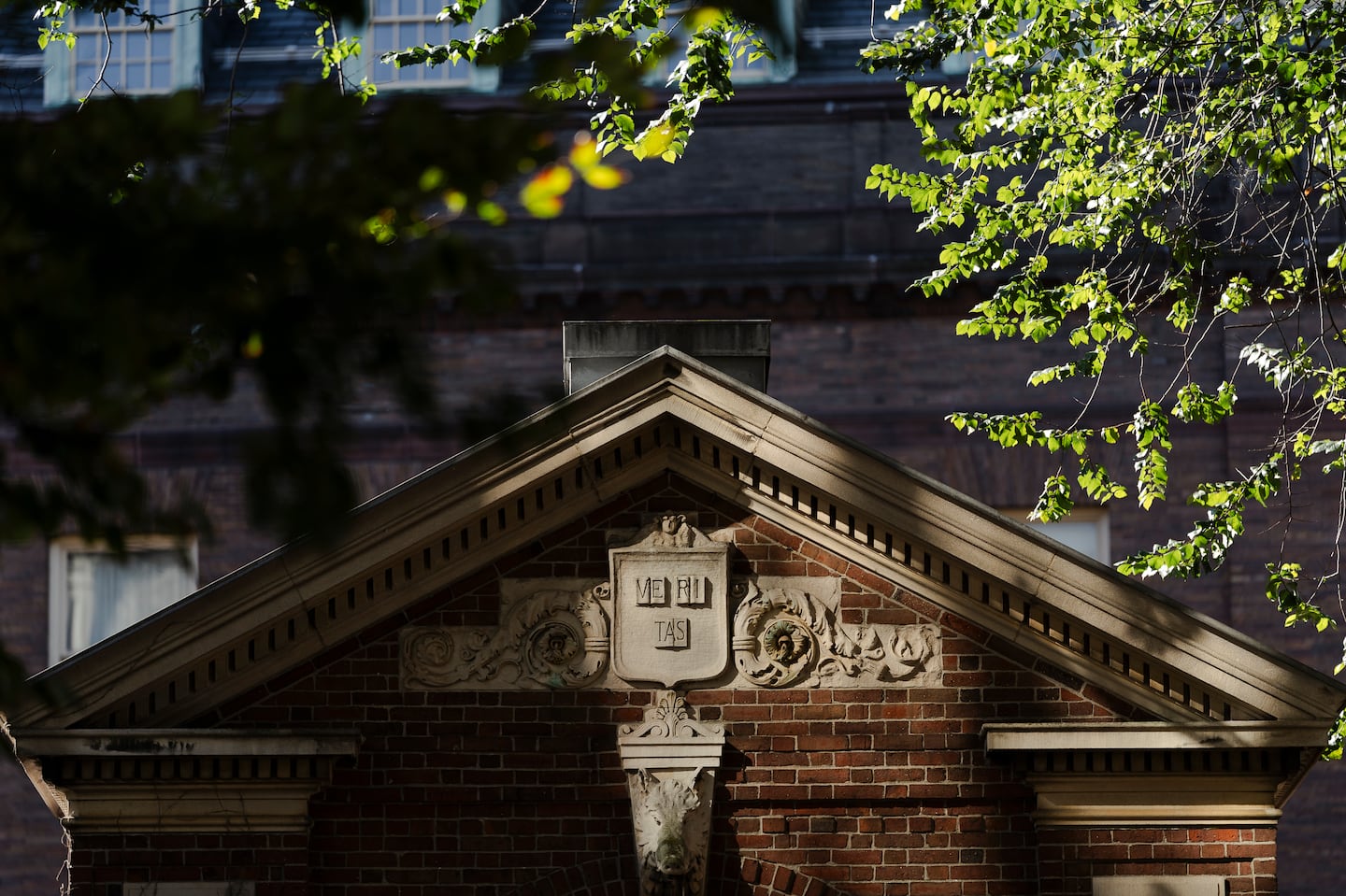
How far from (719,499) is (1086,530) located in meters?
9.78

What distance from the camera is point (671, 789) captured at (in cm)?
960

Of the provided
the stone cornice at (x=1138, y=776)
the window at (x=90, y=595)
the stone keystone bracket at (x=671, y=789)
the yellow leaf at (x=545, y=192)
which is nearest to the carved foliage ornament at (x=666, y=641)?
the stone keystone bracket at (x=671, y=789)

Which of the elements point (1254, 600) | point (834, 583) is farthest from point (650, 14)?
point (1254, 600)

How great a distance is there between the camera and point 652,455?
32.8 feet

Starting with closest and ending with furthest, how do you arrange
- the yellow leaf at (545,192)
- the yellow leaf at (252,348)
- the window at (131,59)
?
the yellow leaf at (545,192) < the yellow leaf at (252,348) < the window at (131,59)

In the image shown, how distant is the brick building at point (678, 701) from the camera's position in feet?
31.3

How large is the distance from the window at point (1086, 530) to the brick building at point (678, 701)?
9.14 m

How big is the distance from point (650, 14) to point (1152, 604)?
5.14 meters

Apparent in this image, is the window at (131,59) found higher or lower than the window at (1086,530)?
higher

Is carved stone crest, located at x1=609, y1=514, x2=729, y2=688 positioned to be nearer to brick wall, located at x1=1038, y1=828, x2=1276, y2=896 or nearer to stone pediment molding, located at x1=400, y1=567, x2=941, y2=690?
stone pediment molding, located at x1=400, y1=567, x2=941, y2=690

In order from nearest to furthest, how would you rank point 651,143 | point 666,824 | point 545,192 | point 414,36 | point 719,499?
point 545,192 → point 666,824 → point 719,499 → point 651,143 → point 414,36

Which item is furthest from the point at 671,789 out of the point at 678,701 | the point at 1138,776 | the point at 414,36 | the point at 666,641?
the point at 414,36

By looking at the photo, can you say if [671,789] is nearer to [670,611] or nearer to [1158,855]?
[670,611]

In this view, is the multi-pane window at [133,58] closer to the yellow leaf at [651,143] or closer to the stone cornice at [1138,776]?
the yellow leaf at [651,143]
